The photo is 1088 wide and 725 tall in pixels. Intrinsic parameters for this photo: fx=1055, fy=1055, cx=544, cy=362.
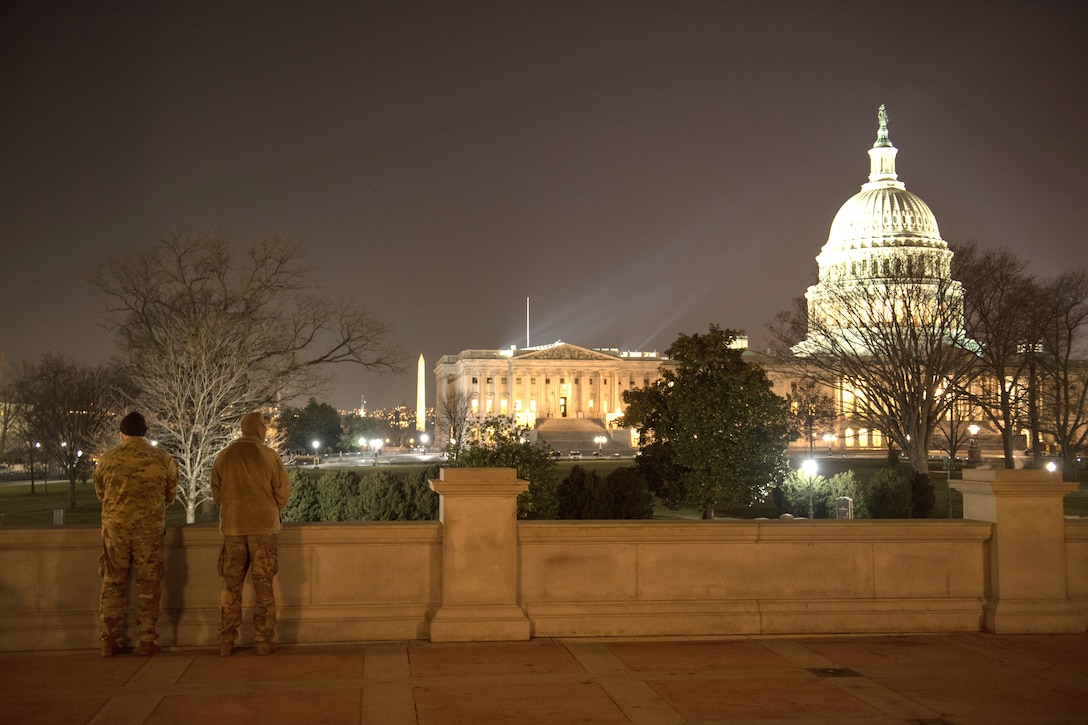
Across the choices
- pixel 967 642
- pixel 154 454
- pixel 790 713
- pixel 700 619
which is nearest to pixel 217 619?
pixel 154 454

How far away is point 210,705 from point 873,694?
4.77 meters

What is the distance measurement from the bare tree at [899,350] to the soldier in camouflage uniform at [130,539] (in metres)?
39.2

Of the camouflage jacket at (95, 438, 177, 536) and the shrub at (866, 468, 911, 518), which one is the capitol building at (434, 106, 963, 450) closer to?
the shrub at (866, 468, 911, 518)

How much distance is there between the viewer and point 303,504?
30.8 metres

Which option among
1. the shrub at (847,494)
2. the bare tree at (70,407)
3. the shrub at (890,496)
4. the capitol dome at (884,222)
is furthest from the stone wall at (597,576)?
the capitol dome at (884,222)

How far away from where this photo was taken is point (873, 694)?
7.82 m

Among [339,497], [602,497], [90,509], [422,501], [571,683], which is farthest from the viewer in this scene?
[90,509]

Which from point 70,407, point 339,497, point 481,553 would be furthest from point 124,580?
point 70,407

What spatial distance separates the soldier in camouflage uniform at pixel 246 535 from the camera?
880cm

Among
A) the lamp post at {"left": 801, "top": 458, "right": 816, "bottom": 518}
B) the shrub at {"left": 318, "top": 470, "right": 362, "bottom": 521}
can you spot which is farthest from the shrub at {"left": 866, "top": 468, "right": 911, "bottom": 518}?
the shrub at {"left": 318, "top": 470, "right": 362, "bottom": 521}

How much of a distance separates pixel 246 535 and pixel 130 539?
93cm

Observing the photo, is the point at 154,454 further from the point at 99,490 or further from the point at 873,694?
the point at 873,694

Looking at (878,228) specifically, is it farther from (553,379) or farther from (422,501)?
(422,501)

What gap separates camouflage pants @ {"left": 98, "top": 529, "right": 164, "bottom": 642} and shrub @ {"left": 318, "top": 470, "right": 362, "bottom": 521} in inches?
812
